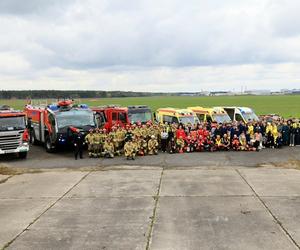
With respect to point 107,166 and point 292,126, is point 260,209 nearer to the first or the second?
point 107,166

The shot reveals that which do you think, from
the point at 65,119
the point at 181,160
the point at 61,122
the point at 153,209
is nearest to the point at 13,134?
the point at 61,122

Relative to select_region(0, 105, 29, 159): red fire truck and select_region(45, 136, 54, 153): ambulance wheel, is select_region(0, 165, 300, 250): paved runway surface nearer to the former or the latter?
select_region(0, 105, 29, 159): red fire truck

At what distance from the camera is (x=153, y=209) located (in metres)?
9.55

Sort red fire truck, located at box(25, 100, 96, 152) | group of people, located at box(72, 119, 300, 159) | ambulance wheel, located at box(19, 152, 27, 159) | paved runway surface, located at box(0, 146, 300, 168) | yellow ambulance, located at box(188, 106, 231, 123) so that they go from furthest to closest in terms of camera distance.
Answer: yellow ambulance, located at box(188, 106, 231, 123) < red fire truck, located at box(25, 100, 96, 152) < ambulance wheel, located at box(19, 152, 27, 159) < group of people, located at box(72, 119, 300, 159) < paved runway surface, located at box(0, 146, 300, 168)

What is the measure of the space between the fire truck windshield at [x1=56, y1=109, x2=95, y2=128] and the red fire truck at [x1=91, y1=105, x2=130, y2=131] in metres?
1.91

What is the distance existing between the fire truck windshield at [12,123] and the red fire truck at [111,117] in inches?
179

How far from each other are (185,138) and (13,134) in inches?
302

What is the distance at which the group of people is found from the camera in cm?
1845

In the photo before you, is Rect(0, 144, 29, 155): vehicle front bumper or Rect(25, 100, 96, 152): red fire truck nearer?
Rect(0, 144, 29, 155): vehicle front bumper

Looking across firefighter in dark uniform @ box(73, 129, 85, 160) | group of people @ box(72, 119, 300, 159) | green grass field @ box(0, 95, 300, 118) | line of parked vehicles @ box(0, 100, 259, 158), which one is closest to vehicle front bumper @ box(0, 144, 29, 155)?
line of parked vehicles @ box(0, 100, 259, 158)

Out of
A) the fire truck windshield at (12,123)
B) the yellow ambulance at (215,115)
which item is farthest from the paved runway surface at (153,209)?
the yellow ambulance at (215,115)

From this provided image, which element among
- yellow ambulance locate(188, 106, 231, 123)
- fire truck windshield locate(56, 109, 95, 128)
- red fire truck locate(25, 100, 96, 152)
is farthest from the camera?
yellow ambulance locate(188, 106, 231, 123)

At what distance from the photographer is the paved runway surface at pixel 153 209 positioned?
7438 millimetres

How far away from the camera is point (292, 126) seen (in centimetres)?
2073
